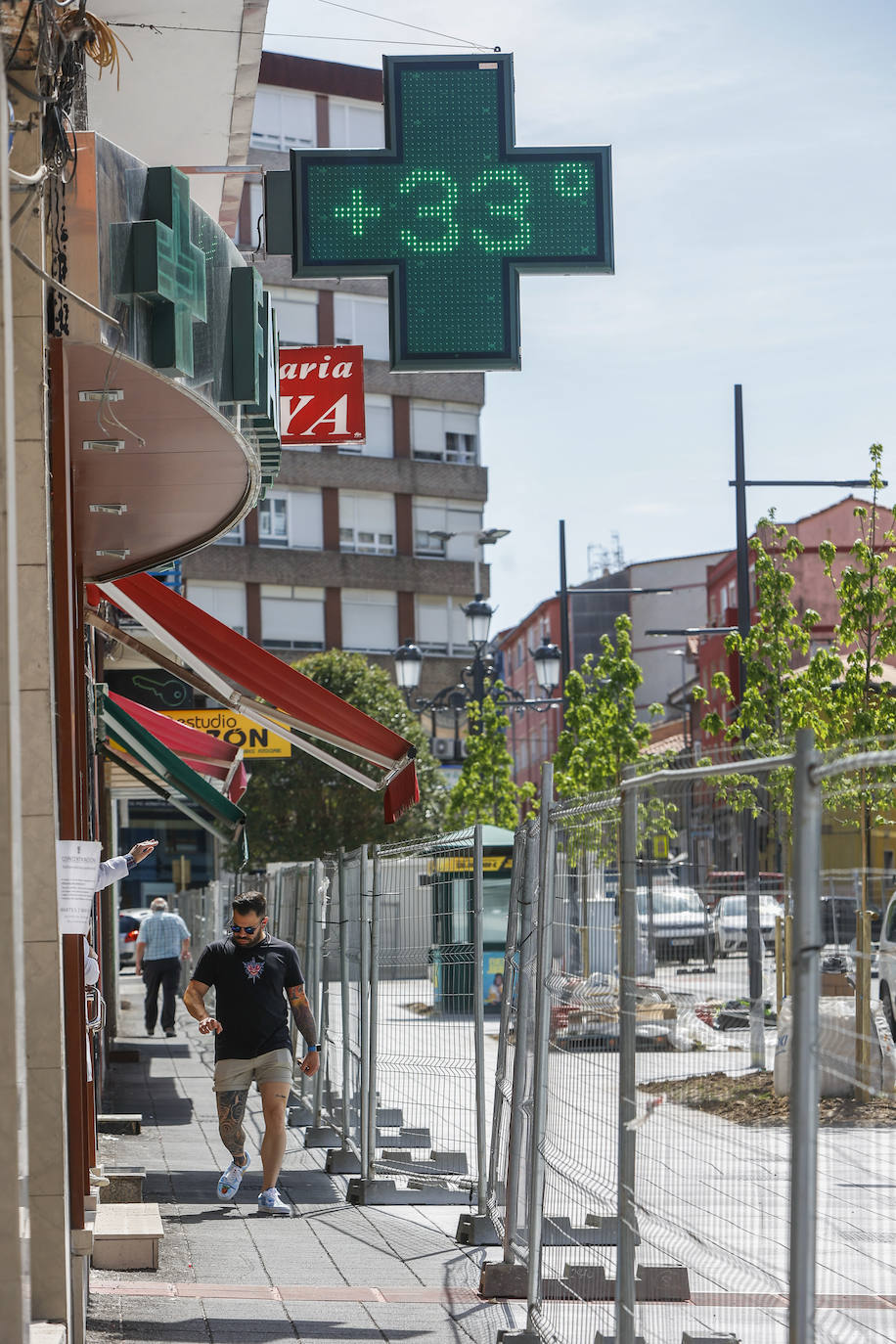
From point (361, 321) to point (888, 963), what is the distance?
57.0 m

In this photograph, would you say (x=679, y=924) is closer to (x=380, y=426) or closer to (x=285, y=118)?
(x=285, y=118)

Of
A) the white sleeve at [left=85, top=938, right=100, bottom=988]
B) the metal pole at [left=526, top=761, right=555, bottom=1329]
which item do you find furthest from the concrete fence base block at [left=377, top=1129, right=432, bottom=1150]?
the metal pole at [left=526, top=761, right=555, bottom=1329]

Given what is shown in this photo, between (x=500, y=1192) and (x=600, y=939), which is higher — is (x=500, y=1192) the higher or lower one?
the lower one

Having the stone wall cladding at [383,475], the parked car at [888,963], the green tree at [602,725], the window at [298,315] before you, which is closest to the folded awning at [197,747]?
the parked car at [888,963]

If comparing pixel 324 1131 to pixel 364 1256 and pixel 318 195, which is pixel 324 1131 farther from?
pixel 318 195

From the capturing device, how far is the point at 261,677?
941cm

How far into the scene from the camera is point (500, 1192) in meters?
8.78

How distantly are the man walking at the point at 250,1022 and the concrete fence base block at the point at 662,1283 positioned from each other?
487cm

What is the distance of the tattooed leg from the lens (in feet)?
31.5

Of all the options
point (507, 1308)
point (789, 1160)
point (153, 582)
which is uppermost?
point (153, 582)

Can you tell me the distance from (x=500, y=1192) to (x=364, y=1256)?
869mm

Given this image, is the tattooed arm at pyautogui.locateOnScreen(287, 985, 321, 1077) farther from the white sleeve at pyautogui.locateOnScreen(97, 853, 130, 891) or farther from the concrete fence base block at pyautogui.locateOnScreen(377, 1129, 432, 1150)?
the white sleeve at pyautogui.locateOnScreen(97, 853, 130, 891)

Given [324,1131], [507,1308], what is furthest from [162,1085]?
[507,1308]

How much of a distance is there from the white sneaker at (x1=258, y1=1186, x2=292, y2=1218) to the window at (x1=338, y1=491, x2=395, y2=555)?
4998cm
